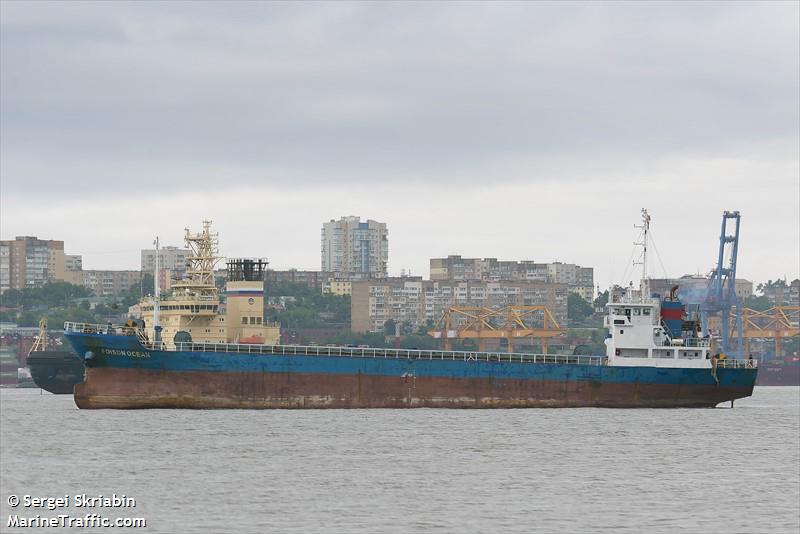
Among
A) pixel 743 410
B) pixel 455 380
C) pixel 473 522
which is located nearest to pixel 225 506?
pixel 473 522

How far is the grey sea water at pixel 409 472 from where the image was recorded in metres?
38.9

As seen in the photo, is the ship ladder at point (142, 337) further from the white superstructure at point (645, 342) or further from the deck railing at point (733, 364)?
the deck railing at point (733, 364)

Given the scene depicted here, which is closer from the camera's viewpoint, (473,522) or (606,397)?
(473,522)

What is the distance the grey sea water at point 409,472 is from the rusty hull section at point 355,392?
321 centimetres

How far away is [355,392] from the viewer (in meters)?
77.2

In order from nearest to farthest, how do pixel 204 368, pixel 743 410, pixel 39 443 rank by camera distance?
pixel 39 443 < pixel 204 368 < pixel 743 410

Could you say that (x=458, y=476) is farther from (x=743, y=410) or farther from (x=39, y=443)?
(x=743, y=410)

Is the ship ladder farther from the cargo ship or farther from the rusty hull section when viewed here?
the rusty hull section

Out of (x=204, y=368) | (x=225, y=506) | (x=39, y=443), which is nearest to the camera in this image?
(x=225, y=506)

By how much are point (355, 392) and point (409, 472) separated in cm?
2938

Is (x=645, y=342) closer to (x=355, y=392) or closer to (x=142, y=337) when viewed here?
(x=355, y=392)

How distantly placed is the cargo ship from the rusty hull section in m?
0.05

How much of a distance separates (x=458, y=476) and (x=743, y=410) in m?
45.6

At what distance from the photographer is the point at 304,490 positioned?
43.5m
